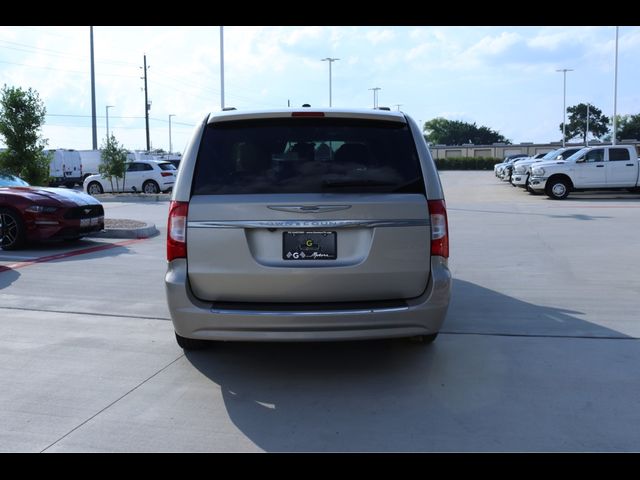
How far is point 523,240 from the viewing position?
1218cm

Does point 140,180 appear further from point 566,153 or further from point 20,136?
point 566,153

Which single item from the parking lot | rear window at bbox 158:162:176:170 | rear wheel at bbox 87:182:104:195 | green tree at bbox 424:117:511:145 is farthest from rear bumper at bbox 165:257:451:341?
green tree at bbox 424:117:511:145

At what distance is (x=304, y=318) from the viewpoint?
13.9 ft

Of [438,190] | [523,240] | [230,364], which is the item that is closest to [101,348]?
[230,364]

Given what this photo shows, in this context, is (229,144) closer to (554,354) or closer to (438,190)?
(438,190)

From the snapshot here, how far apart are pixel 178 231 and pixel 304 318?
103 centimetres

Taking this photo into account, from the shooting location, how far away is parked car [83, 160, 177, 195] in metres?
27.1

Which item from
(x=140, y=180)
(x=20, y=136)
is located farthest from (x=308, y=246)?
(x=140, y=180)

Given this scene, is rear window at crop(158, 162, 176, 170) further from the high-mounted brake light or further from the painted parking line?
the high-mounted brake light

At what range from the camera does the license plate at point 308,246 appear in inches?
170

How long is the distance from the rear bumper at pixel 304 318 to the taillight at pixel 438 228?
71 millimetres

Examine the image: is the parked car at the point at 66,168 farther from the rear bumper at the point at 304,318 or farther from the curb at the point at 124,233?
the rear bumper at the point at 304,318
